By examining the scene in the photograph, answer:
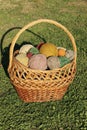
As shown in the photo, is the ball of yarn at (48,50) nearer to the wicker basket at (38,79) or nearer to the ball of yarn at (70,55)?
the ball of yarn at (70,55)

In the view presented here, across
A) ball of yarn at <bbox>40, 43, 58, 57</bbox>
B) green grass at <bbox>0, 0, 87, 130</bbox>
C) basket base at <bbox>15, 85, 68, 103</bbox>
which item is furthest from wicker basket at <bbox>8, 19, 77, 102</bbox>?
ball of yarn at <bbox>40, 43, 58, 57</bbox>

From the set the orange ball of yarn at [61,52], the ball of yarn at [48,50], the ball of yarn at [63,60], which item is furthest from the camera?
the orange ball of yarn at [61,52]

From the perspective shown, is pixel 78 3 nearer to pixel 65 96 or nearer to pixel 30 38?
pixel 30 38

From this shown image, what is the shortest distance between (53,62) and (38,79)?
343 millimetres

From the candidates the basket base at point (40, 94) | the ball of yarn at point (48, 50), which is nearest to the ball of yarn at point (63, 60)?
the ball of yarn at point (48, 50)

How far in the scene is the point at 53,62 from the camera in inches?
167

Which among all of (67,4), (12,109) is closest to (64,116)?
→ (12,109)

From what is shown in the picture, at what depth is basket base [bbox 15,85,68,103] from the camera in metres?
4.33

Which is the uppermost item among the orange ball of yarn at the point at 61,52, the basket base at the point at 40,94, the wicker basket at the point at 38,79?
the orange ball of yarn at the point at 61,52

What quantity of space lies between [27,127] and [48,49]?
1204 millimetres

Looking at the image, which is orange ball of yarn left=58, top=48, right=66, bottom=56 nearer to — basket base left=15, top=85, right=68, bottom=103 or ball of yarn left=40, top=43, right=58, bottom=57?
ball of yarn left=40, top=43, right=58, bottom=57

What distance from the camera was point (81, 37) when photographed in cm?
698

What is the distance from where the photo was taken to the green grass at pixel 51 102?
4250 millimetres

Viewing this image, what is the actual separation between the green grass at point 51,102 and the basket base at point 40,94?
78 mm
